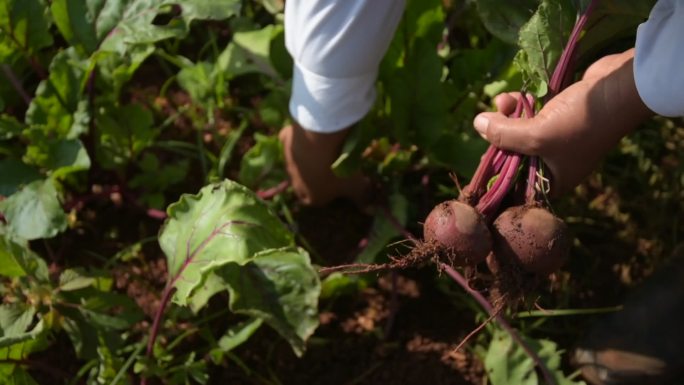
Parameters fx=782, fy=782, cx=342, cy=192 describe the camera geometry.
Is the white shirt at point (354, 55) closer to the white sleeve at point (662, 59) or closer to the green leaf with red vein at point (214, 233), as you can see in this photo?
the white sleeve at point (662, 59)

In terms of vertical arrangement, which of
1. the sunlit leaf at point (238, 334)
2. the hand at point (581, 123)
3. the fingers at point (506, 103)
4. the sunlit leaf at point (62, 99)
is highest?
the hand at point (581, 123)

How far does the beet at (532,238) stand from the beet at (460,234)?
0.03m

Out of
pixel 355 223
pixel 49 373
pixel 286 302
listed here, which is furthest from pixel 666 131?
pixel 49 373

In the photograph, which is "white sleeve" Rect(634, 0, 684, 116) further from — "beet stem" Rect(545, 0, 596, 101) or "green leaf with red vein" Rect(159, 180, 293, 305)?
"green leaf with red vein" Rect(159, 180, 293, 305)

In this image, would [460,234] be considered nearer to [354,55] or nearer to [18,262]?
[354,55]

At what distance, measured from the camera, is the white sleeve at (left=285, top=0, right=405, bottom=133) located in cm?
120

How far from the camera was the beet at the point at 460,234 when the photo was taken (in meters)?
1.16

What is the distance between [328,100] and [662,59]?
535mm

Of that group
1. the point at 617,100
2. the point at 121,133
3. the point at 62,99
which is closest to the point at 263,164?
the point at 121,133

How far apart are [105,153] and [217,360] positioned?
513 mm

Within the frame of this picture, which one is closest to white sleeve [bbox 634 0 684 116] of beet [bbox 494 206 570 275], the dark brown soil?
beet [bbox 494 206 570 275]

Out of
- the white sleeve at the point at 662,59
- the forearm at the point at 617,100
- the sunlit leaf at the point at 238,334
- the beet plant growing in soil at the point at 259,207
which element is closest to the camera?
the white sleeve at the point at 662,59

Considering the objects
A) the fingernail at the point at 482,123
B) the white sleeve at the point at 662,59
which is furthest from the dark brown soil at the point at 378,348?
the white sleeve at the point at 662,59

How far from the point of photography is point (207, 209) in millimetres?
1356
